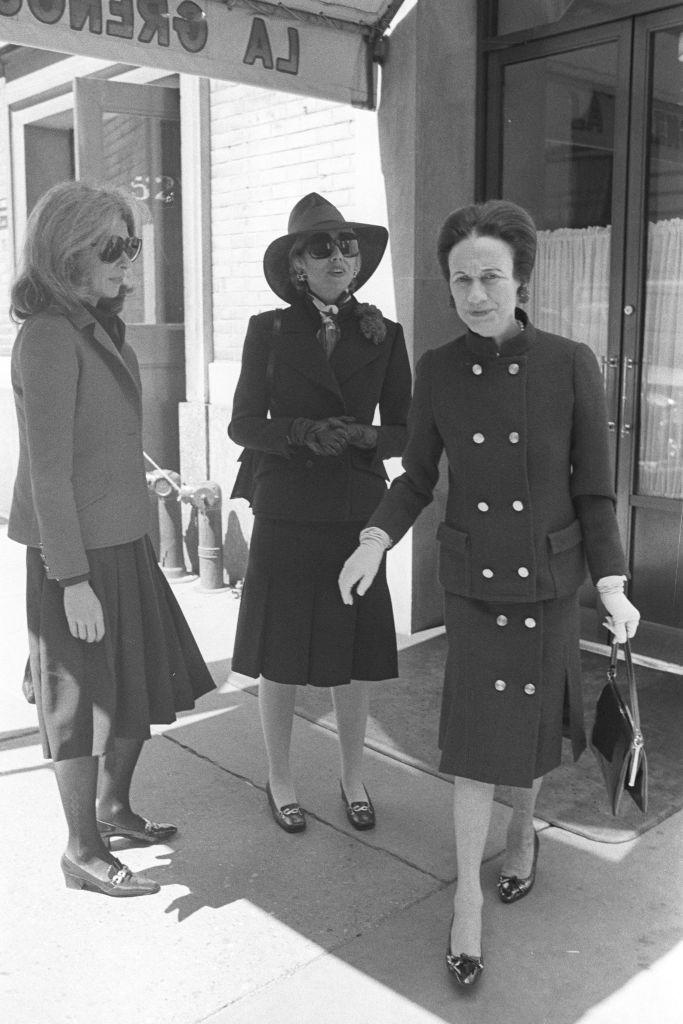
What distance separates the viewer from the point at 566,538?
2777mm

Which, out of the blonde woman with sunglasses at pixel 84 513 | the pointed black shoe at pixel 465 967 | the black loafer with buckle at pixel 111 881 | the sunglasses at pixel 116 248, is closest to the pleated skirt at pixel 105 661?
the blonde woman with sunglasses at pixel 84 513

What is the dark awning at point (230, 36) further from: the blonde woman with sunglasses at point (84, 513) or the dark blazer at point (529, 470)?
the dark blazer at point (529, 470)

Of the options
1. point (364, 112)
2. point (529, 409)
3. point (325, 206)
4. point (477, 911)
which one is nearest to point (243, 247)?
→ point (364, 112)

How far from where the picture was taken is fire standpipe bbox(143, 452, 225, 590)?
6.82 meters

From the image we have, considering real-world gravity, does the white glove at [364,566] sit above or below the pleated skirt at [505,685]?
above

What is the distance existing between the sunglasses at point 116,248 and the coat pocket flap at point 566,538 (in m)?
1.44

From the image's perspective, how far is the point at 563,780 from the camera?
400 cm

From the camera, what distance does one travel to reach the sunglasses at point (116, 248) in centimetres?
308

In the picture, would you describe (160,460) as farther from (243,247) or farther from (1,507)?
(1,507)

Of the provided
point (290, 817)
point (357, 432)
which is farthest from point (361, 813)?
point (357, 432)

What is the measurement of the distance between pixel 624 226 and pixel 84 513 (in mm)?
3138

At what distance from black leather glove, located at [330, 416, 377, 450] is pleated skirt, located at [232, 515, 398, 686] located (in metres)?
0.27

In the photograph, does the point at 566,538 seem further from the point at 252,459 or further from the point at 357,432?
the point at 252,459

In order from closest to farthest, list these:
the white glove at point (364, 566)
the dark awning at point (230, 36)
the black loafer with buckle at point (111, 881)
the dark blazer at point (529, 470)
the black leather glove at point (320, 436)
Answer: the dark blazer at point (529, 470) < the white glove at point (364, 566) < the black loafer with buckle at point (111, 881) < the black leather glove at point (320, 436) < the dark awning at point (230, 36)
